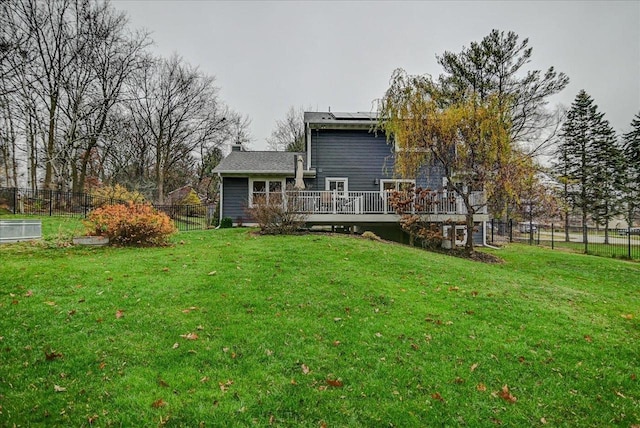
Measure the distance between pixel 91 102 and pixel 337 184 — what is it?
18.0 metres

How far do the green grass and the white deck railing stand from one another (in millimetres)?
5915

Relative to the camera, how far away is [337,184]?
56.1 ft

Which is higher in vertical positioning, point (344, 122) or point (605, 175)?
point (344, 122)

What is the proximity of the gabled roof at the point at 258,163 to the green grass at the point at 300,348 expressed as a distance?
978 cm

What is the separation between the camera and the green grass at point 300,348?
312cm

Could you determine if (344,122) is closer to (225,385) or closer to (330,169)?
(330,169)

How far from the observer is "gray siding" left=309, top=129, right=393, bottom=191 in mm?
16891

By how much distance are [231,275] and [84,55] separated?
21.9m

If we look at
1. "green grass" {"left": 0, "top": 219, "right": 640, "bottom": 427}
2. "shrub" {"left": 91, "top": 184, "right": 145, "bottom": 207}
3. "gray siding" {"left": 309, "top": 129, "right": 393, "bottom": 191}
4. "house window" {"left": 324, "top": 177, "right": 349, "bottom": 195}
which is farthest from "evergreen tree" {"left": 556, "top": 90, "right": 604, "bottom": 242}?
"shrub" {"left": 91, "top": 184, "right": 145, "bottom": 207}

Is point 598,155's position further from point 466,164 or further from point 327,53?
point 327,53

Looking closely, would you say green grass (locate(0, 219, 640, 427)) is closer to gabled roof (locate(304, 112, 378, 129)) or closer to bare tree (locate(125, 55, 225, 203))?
gabled roof (locate(304, 112, 378, 129))

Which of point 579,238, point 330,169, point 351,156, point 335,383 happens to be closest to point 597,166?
point 579,238

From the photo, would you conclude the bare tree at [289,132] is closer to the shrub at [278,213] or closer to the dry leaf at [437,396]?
the shrub at [278,213]

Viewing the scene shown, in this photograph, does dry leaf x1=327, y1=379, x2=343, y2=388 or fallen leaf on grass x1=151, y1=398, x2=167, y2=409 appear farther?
dry leaf x1=327, y1=379, x2=343, y2=388
